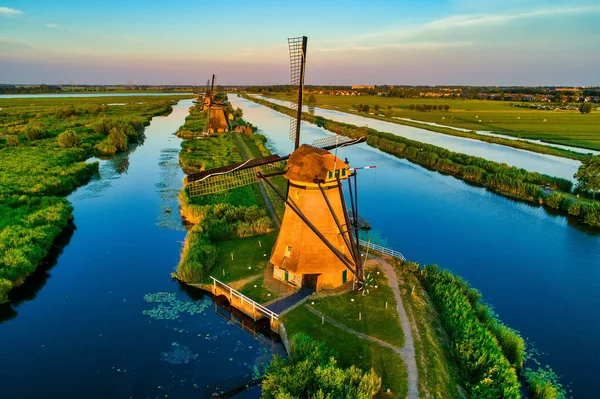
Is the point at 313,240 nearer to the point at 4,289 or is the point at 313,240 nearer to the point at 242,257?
the point at 242,257

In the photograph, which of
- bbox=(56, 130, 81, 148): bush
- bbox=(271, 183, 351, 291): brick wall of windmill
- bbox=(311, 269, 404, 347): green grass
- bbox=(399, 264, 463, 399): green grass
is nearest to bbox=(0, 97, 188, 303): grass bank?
bbox=(56, 130, 81, 148): bush

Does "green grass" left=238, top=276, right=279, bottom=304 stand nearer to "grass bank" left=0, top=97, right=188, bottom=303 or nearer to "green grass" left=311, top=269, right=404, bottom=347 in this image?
"green grass" left=311, top=269, right=404, bottom=347

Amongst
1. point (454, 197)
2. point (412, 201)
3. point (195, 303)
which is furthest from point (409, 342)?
point (454, 197)

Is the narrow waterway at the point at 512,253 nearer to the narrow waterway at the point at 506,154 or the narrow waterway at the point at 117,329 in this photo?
the narrow waterway at the point at 117,329

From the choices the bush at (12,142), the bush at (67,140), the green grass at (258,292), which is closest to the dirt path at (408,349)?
the green grass at (258,292)

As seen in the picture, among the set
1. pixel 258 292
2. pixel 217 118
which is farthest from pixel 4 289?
pixel 217 118

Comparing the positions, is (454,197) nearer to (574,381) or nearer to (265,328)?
(574,381)
